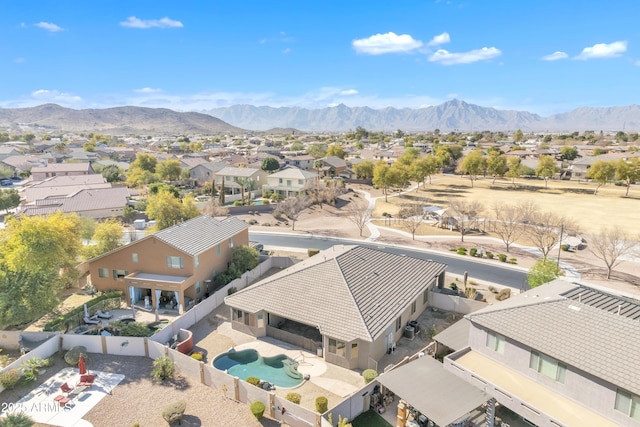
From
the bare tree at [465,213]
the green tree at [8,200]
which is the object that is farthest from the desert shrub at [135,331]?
the green tree at [8,200]

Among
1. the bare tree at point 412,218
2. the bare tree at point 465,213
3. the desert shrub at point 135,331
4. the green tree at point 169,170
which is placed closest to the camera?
the desert shrub at point 135,331

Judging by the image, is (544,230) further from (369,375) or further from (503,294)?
(369,375)

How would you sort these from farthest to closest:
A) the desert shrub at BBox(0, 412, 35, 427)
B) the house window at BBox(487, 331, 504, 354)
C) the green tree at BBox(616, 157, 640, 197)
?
the green tree at BBox(616, 157, 640, 197) → the house window at BBox(487, 331, 504, 354) → the desert shrub at BBox(0, 412, 35, 427)

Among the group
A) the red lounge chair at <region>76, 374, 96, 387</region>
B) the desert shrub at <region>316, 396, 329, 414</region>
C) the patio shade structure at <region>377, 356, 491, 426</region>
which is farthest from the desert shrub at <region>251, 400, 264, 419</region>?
the red lounge chair at <region>76, 374, 96, 387</region>

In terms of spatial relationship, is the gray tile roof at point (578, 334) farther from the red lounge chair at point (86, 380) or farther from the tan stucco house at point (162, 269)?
the tan stucco house at point (162, 269)

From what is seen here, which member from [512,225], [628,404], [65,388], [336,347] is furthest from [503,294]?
[65,388]

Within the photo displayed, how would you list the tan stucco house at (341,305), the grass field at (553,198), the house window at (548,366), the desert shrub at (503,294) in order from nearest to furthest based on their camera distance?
1. the house window at (548,366)
2. the tan stucco house at (341,305)
3. the desert shrub at (503,294)
4. the grass field at (553,198)

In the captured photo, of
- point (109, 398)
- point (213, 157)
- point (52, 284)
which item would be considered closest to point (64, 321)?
point (52, 284)

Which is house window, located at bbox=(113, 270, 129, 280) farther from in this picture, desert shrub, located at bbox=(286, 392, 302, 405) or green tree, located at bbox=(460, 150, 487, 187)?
green tree, located at bbox=(460, 150, 487, 187)
